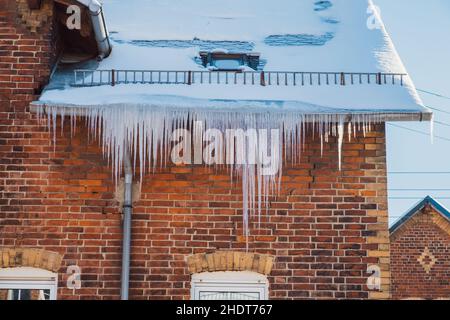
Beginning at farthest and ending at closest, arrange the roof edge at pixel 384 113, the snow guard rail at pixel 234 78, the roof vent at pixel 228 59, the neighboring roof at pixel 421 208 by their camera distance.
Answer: the neighboring roof at pixel 421 208 → the roof vent at pixel 228 59 → the snow guard rail at pixel 234 78 → the roof edge at pixel 384 113

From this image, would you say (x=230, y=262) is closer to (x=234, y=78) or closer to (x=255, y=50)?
(x=234, y=78)

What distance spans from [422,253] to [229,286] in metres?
10.9

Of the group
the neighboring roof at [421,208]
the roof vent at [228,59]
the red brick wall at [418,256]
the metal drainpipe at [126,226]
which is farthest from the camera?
the neighboring roof at [421,208]

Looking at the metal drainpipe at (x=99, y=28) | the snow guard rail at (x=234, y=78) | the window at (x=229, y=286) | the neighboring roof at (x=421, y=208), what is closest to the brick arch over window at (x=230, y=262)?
the window at (x=229, y=286)

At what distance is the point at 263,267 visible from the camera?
6344 mm

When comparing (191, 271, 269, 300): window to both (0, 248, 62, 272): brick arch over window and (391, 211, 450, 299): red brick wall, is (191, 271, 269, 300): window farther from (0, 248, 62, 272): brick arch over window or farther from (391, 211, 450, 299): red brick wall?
(391, 211, 450, 299): red brick wall

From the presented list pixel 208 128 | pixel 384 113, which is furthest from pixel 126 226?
pixel 384 113

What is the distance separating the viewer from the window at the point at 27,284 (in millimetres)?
6285

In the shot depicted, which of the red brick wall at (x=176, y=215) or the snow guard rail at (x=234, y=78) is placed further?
the snow guard rail at (x=234, y=78)

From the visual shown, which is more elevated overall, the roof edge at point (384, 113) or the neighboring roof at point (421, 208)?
the roof edge at point (384, 113)

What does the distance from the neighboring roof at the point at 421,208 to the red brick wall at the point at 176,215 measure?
10.3m

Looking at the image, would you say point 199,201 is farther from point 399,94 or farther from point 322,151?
point 399,94

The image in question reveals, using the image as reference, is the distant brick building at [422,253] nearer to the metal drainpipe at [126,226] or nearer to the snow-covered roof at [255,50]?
the snow-covered roof at [255,50]
